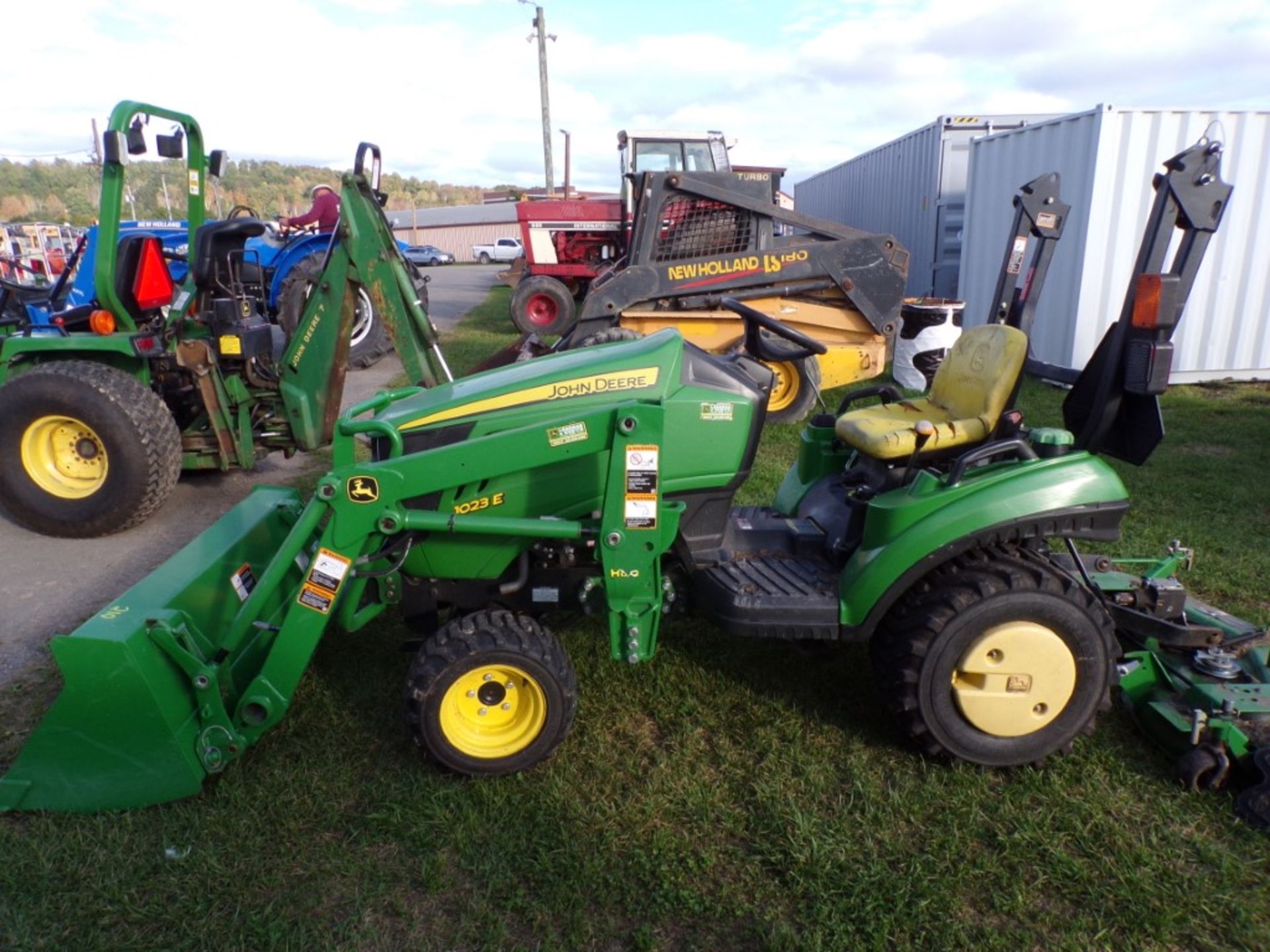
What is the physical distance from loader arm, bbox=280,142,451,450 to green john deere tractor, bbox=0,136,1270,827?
1782 mm

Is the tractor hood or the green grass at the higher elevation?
the tractor hood

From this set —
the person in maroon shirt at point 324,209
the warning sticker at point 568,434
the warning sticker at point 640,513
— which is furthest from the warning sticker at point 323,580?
the person in maroon shirt at point 324,209

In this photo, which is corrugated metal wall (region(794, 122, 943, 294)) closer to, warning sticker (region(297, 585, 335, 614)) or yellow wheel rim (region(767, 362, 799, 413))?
yellow wheel rim (region(767, 362, 799, 413))

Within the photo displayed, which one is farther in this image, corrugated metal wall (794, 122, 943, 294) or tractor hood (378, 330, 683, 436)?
corrugated metal wall (794, 122, 943, 294)

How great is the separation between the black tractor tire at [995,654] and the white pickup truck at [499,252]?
34843 millimetres

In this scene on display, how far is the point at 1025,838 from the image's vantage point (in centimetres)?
247

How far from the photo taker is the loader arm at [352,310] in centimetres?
468

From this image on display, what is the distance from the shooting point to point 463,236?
145 ft

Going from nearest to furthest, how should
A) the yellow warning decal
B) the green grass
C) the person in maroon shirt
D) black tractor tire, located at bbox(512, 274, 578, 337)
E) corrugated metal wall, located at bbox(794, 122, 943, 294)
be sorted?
the green grass, the yellow warning decal, the person in maroon shirt, corrugated metal wall, located at bbox(794, 122, 943, 294), black tractor tire, located at bbox(512, 274, 578, 337)

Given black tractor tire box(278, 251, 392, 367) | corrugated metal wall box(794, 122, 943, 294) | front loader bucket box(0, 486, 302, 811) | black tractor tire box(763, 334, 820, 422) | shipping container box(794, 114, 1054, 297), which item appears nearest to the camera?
front loader bucket box(0, 486, 302, 811)

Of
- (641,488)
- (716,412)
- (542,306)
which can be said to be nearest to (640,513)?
(641,488)

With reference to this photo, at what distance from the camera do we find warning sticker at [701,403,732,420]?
9.23 ft

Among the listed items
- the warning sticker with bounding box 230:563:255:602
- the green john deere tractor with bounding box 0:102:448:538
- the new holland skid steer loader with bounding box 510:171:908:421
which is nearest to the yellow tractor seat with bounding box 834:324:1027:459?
the warning sticker with bounding box 230:563:255:602

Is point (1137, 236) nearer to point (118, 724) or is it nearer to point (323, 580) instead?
point (323, 580)
